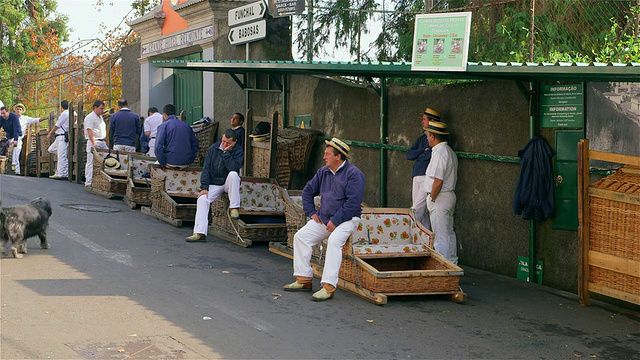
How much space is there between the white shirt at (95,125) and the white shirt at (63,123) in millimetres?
2382

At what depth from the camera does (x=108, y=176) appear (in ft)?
55.9

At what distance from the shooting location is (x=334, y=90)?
1477 cm

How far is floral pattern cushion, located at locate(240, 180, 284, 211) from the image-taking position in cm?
1345

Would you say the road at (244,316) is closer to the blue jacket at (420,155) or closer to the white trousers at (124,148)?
the blue jacket at (420,155)

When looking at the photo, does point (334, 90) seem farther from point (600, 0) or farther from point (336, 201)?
point (336, 201)

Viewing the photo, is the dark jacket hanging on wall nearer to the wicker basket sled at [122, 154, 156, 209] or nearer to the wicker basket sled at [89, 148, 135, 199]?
the wicker basket sled at [122, 154, 156, 209]

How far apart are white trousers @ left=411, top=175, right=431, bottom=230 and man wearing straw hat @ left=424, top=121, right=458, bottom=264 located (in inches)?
13.9

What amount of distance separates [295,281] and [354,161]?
14.1ft

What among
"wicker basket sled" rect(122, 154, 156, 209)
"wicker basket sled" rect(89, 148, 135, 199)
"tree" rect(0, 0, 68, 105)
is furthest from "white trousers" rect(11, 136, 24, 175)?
"tree" rect(0, 0, 68, 105)

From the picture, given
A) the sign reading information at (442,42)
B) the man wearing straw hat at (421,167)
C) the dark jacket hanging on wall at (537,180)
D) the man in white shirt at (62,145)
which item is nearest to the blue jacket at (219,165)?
the man wearing straw hat at (421,167)

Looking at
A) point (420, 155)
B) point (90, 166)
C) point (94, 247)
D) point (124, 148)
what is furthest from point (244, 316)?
point (90, 166)

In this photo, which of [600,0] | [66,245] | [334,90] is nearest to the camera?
[66,245]

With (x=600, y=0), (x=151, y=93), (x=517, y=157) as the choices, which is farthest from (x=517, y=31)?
(x=151, y=93)

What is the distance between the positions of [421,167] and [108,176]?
25.0 feet
